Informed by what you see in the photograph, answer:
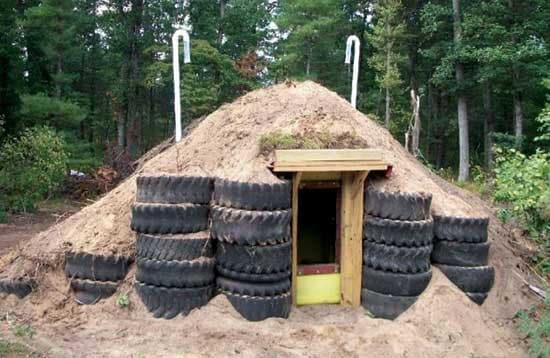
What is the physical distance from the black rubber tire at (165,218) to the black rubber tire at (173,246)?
68mm

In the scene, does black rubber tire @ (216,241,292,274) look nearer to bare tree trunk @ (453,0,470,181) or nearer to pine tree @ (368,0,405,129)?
bare tree trunk @ (453,0,470,181)

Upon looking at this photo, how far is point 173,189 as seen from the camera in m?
6.47

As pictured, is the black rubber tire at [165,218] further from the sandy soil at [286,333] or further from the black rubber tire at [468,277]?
the black rubber tire at [468,277]

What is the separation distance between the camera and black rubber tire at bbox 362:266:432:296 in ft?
21.8

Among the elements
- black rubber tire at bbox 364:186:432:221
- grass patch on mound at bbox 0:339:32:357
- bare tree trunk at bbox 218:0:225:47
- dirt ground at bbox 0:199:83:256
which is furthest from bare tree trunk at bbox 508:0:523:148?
grass patch on mound at bbox 0:339:32:357

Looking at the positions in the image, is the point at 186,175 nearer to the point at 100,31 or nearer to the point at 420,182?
the point at 420,182

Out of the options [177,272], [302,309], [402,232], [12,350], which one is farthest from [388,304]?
[12,350]

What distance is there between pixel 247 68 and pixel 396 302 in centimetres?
2181

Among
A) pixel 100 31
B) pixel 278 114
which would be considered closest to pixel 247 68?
pixel 100 31

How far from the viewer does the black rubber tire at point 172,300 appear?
6371 millimetres

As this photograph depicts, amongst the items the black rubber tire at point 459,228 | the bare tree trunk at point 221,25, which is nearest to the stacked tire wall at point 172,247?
the black rubber tire at point 459,228

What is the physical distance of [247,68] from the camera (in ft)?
89.5

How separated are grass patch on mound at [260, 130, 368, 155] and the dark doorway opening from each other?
836 millimetres

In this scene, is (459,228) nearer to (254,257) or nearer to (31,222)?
(254,257)
